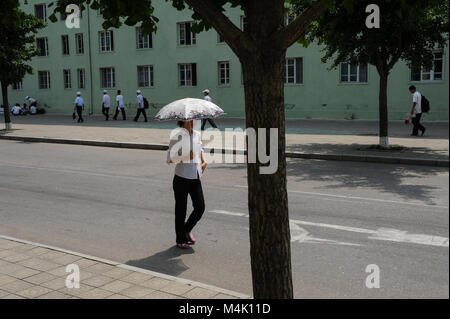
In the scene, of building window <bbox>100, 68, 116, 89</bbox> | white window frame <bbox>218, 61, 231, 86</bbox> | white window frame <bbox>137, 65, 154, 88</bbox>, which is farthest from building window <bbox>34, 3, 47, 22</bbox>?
white window frame <bbox>218, 61, 231, 86</bbox>

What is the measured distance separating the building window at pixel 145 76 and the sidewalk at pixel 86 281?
31.7 metres

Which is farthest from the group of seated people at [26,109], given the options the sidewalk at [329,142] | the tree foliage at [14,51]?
the tree foliage at [14,51]

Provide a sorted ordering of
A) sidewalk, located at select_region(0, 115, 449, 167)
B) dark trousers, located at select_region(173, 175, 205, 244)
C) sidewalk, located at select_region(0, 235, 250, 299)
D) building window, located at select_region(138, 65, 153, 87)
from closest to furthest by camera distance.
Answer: sidewalk, located at select_region(0, 235, 250, 299)
dark trousers, located at select_region(173, 175, 205, 244)
sidewalk, located at select_region(0, 115, 449, 167)
building window, located at select_region(138, 65, 153, 87)

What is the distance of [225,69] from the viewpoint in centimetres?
3309

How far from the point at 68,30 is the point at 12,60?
19003 mm

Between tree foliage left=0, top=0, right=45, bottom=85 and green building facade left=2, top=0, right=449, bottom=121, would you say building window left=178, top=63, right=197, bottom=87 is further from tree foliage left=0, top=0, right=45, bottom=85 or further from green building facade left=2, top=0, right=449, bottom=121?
tree foliage left=0, top=0, right=45, bottom=85

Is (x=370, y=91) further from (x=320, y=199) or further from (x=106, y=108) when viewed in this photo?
(x=320, y=199)

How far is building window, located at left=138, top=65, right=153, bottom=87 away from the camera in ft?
120

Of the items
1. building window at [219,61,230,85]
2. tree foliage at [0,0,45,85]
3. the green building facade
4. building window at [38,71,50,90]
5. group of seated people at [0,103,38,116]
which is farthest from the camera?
building window at [38,71,50,90]

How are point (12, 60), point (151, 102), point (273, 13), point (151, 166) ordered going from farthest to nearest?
point (151, 102) < point (12, 60) < point (151, 166) < point (273, 13)

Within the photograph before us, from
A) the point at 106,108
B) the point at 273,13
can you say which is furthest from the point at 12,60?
the point at 273,13

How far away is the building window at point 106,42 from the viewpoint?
38.0 m

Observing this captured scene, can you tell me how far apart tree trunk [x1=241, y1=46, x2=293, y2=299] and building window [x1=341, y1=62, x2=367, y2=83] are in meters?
26.2

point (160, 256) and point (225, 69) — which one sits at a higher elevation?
point (225, 69)
